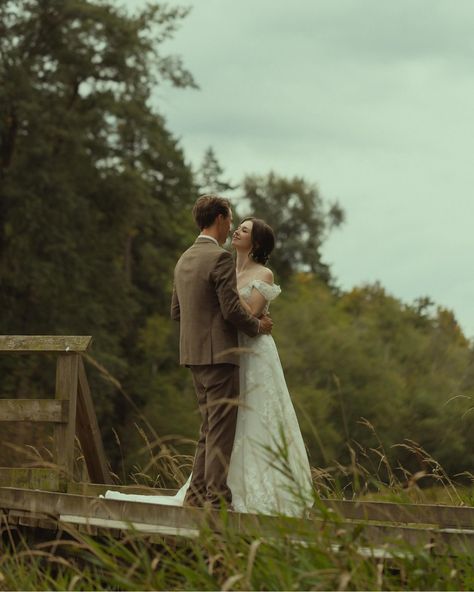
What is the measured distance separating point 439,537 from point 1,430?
1949cm

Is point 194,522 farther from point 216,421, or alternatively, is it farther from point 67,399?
point 67,399

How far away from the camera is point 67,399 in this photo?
821cm

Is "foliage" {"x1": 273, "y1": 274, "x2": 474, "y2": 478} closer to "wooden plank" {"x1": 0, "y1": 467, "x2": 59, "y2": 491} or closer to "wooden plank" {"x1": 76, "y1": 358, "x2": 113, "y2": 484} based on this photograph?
"wooden plank" {"x1": 76, "y1": 358, "x2": 113, "y2": 484}

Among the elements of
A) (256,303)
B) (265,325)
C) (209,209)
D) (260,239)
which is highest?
(209,209)

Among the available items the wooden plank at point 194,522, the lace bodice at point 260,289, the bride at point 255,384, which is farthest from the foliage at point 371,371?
the wooden plank at point 194,522

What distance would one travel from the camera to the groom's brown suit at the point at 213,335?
6.88 meters

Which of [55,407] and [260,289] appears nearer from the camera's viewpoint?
[260,289]

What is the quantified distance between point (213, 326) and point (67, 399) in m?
1.66

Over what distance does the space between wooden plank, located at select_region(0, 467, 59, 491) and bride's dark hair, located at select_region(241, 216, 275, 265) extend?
2.05 meters

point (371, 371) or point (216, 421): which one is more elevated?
point (371, 371)

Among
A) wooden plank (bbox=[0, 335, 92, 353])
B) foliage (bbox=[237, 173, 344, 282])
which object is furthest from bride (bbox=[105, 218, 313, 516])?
foliage (bbox=[237, 173, 344, 282])

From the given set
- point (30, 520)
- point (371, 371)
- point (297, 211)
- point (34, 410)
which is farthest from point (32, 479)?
point (297, 211)

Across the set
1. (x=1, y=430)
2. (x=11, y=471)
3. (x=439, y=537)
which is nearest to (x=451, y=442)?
(x=1, y=430)

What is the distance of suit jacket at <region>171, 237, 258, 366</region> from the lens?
22.5 ft
